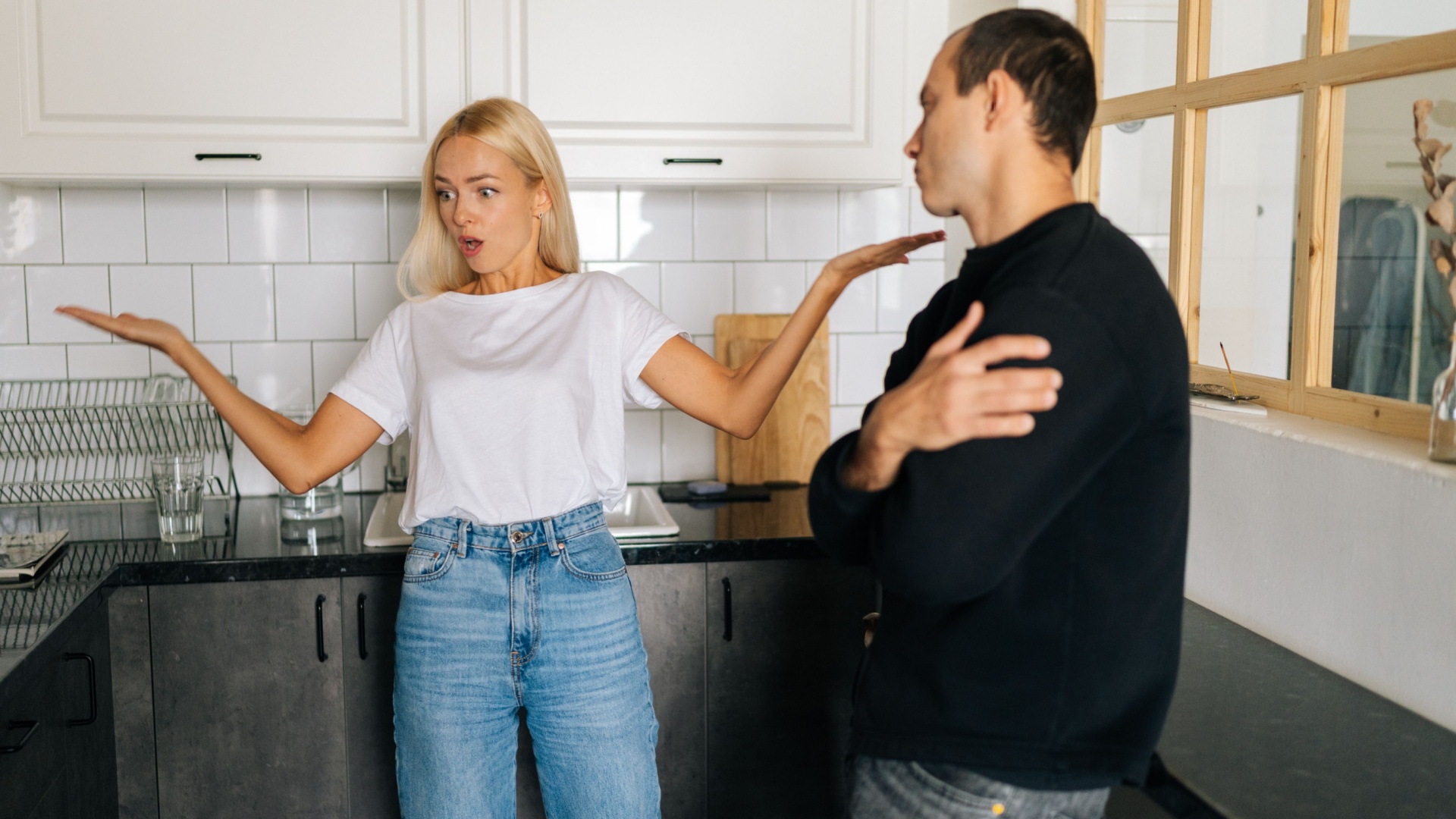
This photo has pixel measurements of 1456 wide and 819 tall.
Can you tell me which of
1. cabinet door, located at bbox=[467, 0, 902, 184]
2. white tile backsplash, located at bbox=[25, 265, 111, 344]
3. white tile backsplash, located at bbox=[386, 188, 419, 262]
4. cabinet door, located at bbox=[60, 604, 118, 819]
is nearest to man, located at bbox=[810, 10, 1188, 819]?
cabinet door, located at bbox=[467, 0, 902, 184]

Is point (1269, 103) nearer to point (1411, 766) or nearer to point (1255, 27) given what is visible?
point (1255, 27)

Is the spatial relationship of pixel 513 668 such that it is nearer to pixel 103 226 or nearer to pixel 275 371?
pixel 275 371

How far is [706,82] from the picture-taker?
2330 millimetres

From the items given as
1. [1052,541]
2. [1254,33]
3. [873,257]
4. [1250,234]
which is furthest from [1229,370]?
[1052,541]

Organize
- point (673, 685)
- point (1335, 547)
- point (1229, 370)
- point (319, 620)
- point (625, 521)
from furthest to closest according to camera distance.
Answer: point (625, 521), point (673, 685), point (319, 620), point (1229, 370), point (1335, 547)

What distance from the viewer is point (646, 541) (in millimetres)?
2193

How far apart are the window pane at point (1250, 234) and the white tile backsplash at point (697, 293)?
107 centimetres

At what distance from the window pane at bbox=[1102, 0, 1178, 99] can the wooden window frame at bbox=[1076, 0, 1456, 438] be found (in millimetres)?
102

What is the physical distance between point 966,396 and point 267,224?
6.83 ft

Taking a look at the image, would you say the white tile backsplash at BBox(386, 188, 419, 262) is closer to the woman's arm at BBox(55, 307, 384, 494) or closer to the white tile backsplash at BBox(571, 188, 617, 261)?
the white tile backsplash at BBox(571, 188, 617, 261)

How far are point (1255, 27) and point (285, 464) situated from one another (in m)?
1.72

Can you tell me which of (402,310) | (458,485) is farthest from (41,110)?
(458,485)

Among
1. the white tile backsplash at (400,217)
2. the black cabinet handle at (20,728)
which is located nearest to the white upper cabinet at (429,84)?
the white tile backsplash at (400,217)

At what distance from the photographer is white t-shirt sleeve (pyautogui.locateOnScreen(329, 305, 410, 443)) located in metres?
1.79
